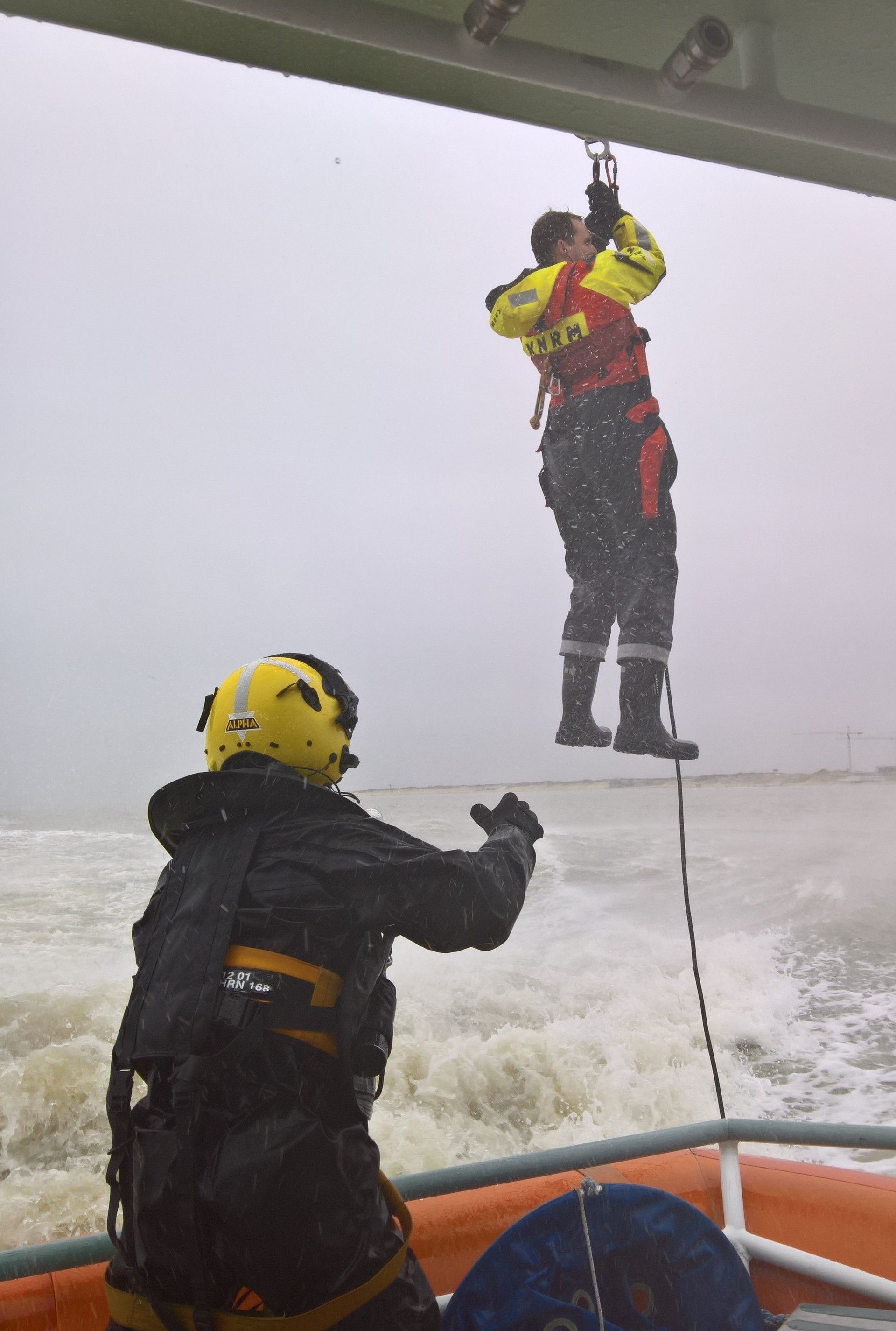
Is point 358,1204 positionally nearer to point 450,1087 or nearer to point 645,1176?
Result: point 645,1176

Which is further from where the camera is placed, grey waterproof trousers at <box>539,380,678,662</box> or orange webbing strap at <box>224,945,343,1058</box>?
grey waterproof trousers at <box>539,380,678,662</box>

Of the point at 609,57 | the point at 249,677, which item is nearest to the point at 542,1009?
the point at 249,677

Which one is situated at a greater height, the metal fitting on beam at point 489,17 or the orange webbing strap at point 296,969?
the metal fitting on beam at point 489,17

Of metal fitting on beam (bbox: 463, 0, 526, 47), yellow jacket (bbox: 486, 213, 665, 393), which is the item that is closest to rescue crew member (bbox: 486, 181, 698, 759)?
yellow jacket (bbox: 486, 213, 665, 393)

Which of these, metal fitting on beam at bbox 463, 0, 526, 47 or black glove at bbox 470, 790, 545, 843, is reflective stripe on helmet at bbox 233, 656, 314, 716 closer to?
black glove at bbox 470, 790, 545, 843

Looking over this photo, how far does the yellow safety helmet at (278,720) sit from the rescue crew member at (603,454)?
0.52 meters

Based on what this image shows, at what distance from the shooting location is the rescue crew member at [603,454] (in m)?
1.52

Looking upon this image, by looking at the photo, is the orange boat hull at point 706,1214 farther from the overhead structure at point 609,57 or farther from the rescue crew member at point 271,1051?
the overhead structure at point 609,57

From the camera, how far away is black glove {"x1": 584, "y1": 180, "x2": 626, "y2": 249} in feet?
5.36

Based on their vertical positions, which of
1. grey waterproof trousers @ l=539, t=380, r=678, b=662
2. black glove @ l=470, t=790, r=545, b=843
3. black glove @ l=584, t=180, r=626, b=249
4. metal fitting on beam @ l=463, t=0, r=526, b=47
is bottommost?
black glove @ l=470, t=790, r=545, b=843

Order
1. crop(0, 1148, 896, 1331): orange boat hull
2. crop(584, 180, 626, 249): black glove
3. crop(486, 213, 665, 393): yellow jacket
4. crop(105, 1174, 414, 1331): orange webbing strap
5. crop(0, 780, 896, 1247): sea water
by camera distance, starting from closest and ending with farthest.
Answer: crop(105, 1174, 414, 1331): orange webbing strap, crop(0, 1148, 896, 1331): orange boat hull, crop(486, 213, 665, 393): yellow jacket, crop(584, 180, 626, 249): black glove, crop(0, 780, 896, 1247): sea water

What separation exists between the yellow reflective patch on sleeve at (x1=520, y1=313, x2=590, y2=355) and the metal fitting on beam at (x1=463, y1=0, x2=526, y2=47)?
0.83 m

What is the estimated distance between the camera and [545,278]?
1.58 metres

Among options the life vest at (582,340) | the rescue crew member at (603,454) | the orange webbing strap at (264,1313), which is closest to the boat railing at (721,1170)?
the orange webbing strap at (264,1313)
